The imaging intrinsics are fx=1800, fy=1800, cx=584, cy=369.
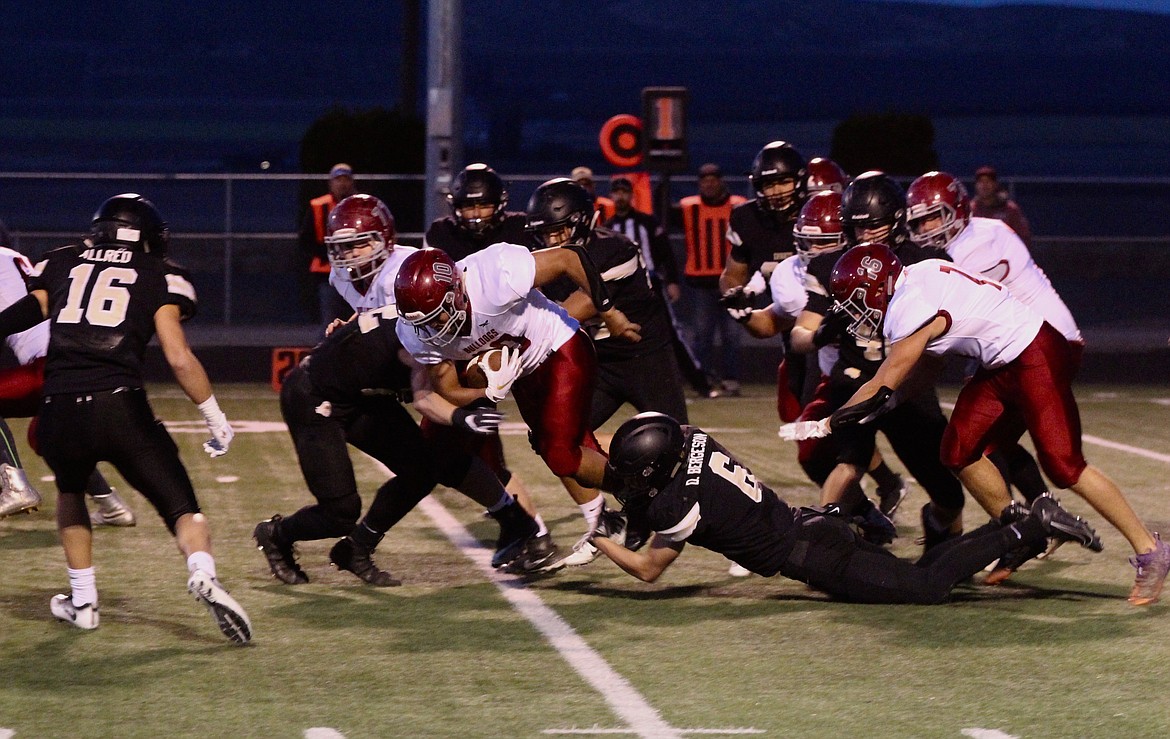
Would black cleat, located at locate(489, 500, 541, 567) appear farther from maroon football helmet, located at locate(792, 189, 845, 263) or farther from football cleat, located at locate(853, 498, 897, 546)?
maroon football helmet, located at locate(792, 189, 845, 263)

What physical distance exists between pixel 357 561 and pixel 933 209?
2.68 meters

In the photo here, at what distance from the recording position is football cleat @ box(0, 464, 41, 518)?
26.7ft

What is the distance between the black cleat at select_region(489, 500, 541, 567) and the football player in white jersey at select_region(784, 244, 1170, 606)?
1.28m

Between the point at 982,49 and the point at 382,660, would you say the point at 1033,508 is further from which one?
the point at 982,49

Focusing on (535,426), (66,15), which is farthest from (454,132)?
(66,15)

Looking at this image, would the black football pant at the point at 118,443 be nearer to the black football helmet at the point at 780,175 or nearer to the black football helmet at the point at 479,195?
the black football helmet at the point at 479,195

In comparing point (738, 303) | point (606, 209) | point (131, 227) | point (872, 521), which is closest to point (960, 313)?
point (738, 303)

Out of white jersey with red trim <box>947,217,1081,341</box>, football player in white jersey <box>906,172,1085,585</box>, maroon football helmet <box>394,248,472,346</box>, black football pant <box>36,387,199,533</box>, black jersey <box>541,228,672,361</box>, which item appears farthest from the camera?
black jersey <box>541,228,672,361</box>

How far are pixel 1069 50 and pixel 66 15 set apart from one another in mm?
47155

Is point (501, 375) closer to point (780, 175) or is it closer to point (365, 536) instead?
point (365, 536)

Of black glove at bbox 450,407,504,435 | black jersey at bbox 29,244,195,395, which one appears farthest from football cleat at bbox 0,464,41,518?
black glove at bbox 450,407,504,435

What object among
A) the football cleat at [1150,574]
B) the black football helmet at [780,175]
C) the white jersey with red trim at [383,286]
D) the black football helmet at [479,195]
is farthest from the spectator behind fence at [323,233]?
the football cleat at [1150,574]

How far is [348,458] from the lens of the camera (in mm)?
7031

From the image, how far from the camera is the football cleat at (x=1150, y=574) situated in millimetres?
6488
